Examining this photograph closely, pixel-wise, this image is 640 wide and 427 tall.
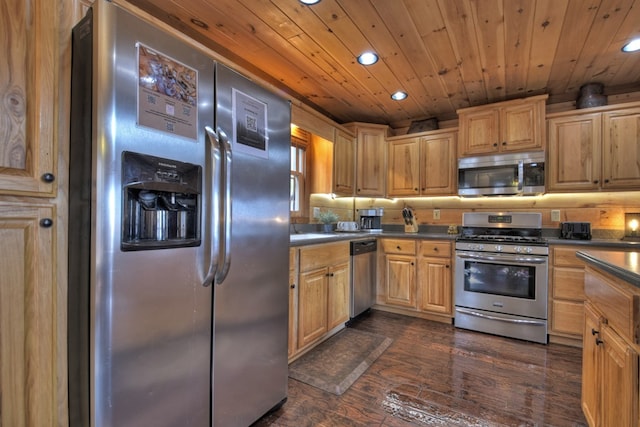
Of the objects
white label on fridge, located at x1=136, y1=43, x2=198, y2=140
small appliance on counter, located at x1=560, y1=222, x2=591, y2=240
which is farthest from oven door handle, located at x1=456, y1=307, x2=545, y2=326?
white label on fridge, located at x1=136, y1=43, x2=198, y2=140

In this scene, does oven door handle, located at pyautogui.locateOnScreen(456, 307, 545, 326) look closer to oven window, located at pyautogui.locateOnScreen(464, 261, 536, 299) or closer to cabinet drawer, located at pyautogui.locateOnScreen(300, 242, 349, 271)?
oven window, located at pyautogui.locateOnScreen(464, 261, 536, 299)

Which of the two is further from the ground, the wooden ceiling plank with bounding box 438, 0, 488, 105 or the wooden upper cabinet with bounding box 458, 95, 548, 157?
the wooden ceiling plank with bounding box 438, 0, 488, 105

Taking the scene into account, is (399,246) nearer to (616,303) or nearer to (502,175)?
(502,175)

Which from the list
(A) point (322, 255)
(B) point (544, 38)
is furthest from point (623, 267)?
(B) point (544, 38)

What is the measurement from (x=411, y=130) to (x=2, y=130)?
378 centimetres

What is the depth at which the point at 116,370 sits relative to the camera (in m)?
1.01

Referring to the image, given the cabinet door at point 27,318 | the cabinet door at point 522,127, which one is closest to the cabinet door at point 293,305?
the cabinet door at point 27,318

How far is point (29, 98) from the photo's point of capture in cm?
101

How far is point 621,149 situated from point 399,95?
2079mm

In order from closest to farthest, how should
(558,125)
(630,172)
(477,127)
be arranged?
(630,172) → (558,125) → (477,127)

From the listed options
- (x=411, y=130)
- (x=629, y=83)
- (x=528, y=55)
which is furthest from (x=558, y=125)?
(x=411, y=130)

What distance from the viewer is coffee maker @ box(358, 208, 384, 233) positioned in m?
3.94

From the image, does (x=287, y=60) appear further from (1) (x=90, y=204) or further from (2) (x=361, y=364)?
(2) (x=361, y=364)

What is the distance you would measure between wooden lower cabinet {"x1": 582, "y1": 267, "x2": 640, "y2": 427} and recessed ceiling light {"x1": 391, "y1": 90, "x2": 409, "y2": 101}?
2323 mm
